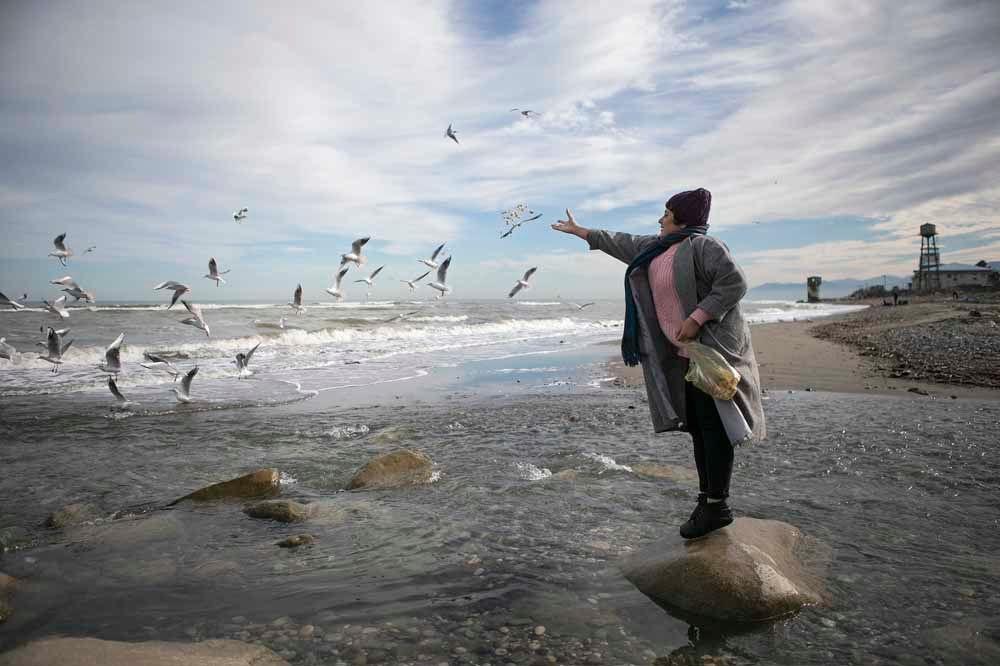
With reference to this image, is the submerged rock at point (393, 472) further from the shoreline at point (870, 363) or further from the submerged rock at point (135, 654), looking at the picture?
the shoreline at point (870, 363)

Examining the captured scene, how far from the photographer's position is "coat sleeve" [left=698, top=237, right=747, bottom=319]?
340 centimetres

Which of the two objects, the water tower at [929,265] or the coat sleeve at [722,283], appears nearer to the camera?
the coat sleeve at [722,283]

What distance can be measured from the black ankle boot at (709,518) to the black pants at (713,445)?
6cm

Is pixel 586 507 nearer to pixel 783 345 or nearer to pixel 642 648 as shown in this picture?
pixel 642 648

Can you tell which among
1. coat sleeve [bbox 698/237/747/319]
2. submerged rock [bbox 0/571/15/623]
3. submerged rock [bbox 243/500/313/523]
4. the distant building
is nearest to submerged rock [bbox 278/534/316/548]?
submerged rock [bbox 243/500/313/523]

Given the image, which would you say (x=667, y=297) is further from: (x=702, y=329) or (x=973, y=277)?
(x=973, y=277)

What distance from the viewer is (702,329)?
140 inches

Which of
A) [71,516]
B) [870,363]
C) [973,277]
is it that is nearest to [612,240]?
[71,516]

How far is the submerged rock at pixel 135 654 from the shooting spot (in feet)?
8.41

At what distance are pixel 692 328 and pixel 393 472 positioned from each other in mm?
3659

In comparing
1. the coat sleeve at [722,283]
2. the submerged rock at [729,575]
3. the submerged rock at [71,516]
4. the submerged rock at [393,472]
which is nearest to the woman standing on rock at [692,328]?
the coat sleeve at [722,283]

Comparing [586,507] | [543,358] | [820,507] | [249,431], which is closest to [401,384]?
[249,431]

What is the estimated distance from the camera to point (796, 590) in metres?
3.21

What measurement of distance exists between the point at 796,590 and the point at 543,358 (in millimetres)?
15383
